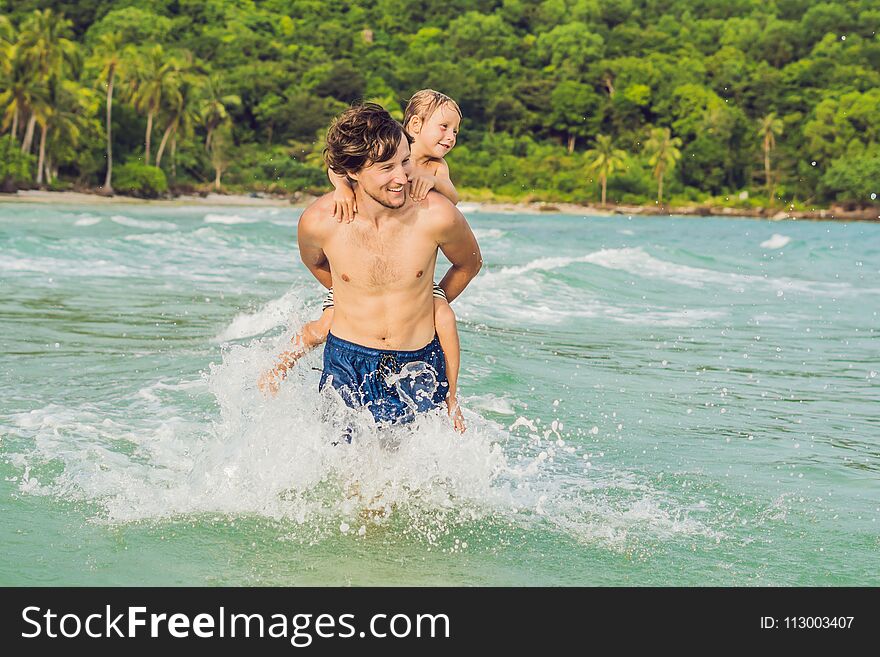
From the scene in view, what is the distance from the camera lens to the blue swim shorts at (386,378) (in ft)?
15.6

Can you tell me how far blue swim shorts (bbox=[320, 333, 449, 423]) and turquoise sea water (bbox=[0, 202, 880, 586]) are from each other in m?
0.12

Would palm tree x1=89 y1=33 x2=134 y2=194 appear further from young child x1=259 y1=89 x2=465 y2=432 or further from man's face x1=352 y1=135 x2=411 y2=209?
man's face x1=352 y1=135 x2=411 y2=209

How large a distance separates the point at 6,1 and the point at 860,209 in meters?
87.9

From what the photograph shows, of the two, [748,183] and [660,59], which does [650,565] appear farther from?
[660,59]

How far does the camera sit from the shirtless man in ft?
14.2

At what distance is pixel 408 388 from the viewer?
481 centimetres

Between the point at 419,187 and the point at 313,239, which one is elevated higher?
the point at 419,187

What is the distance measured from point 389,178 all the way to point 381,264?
41cm

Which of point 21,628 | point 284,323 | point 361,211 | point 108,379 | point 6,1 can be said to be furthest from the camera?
point 6,1

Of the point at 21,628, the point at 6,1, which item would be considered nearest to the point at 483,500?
the point at 21,628

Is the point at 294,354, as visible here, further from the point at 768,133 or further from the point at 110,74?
the point at 768,133

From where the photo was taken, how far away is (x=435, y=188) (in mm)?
4637

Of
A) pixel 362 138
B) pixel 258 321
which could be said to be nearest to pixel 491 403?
pixel 362 138

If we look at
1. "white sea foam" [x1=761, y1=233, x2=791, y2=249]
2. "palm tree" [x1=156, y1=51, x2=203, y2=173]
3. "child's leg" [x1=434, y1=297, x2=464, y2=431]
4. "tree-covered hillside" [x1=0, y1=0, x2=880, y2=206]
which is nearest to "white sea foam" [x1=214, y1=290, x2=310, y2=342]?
"child's leg" [x1=434, y1=297, x2=464, y2=431]
